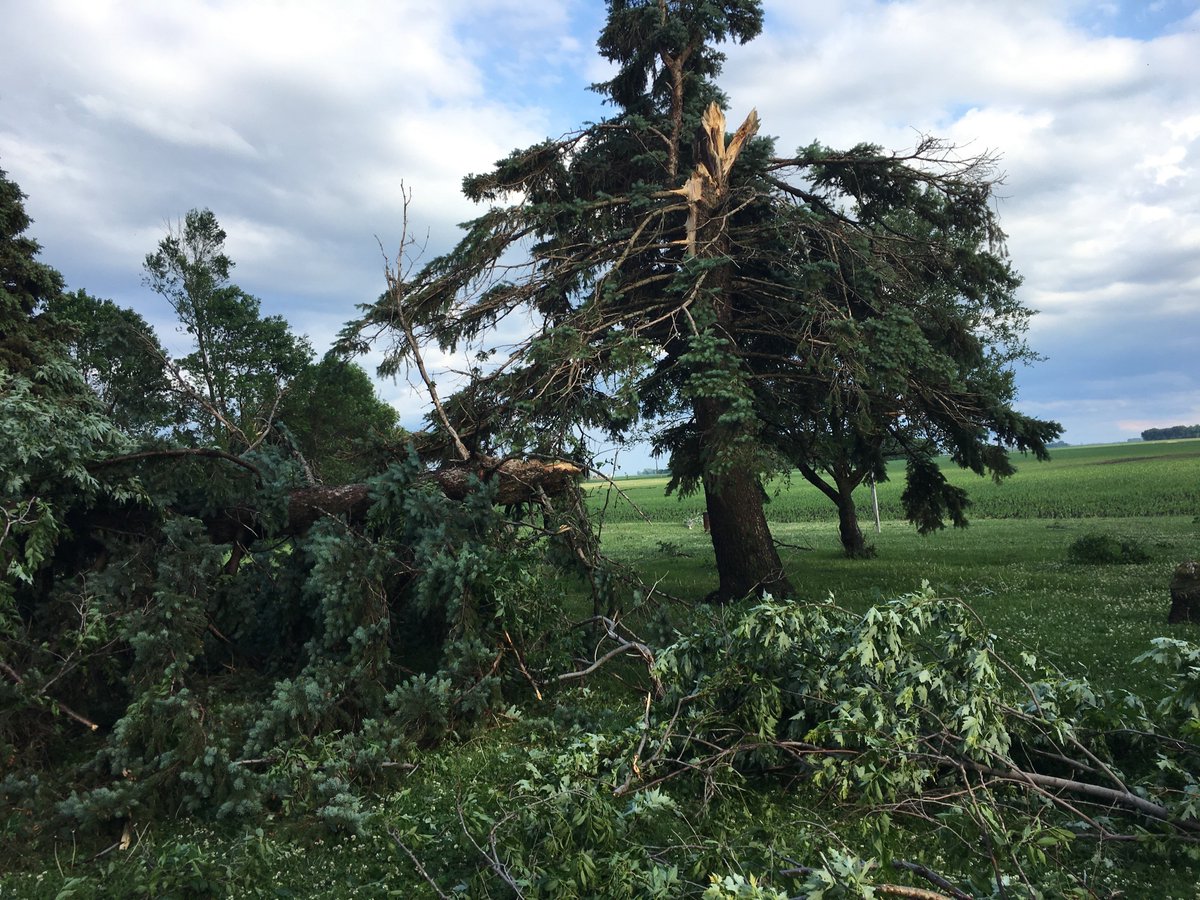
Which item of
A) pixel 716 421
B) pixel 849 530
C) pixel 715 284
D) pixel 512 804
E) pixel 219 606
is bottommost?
pixel 512 804

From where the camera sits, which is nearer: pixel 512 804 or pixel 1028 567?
pixel 512 804

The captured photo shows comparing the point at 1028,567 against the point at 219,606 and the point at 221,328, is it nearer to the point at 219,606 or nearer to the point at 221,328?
the point at 219,606

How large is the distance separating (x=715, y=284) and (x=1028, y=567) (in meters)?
9.17

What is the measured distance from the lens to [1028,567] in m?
15.4

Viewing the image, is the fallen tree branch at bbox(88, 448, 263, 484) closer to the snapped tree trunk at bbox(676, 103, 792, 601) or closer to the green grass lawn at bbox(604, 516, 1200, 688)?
the green grass lawn at bbox(604, 516, 1200, 688)

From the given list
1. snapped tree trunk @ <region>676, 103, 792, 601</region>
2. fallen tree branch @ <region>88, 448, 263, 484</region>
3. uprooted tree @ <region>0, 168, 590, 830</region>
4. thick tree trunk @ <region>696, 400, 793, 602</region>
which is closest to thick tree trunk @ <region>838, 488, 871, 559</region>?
snapped tree trunk @ <region>676, 103, 792, 601</region>

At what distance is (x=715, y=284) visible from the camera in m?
11.7

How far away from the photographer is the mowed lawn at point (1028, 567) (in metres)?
9.04

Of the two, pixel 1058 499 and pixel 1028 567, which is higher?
pixel 1028 567

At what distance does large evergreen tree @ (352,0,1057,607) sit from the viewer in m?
10.3

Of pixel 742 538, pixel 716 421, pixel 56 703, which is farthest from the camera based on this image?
pixel 742 538

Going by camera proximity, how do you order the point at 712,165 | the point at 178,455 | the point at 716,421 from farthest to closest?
1. the point at 712,165
2. the point at 716,421
3. the point at 178,455

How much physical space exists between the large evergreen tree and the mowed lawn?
1.48 meters

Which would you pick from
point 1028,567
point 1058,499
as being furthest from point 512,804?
point 1058,499
